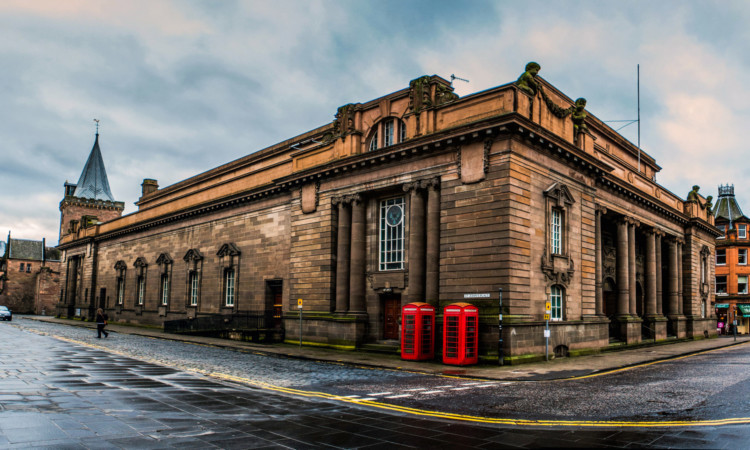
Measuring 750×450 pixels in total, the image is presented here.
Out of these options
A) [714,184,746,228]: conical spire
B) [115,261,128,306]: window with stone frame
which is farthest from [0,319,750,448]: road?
[714,184,746,228]: conical spire

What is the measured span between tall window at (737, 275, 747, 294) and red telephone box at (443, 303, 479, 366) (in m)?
51.8

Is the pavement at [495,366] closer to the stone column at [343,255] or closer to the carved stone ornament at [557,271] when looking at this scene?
the stone column at [343,255]

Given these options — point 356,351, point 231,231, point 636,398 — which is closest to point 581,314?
point 356,351

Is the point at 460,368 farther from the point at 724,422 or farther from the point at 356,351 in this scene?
the point at 724,422

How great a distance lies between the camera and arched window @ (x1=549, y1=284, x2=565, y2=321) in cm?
2212

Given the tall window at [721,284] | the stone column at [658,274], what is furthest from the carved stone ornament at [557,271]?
the tall window at [721,284]

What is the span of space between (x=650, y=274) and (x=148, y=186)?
46.2 m

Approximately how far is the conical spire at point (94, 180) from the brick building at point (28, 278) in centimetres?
1612

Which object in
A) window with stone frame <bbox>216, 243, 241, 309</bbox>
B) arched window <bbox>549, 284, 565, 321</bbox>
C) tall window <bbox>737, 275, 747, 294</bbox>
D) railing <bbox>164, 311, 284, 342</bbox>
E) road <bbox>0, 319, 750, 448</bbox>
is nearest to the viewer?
road <bbox>0, 319, 750, 448</bbox>

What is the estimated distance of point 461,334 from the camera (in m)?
18.6

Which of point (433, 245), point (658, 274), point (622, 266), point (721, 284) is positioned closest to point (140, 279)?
point (433, 245)

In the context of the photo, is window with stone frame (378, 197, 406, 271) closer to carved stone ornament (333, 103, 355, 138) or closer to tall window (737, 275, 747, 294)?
carved stone ornament (333, 103, 355, 138)

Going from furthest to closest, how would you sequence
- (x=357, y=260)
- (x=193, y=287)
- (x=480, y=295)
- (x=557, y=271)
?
(x=193, y=287)
(x=357, y=260)
(x=557, y=271)
(x=480, y=295)

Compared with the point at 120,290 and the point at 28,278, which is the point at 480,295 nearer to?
the point at 120,290
